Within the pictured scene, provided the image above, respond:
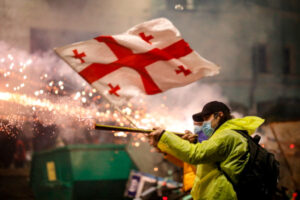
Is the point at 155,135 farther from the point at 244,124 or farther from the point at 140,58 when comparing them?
the point at 140,58

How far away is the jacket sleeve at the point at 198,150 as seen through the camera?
281 cm

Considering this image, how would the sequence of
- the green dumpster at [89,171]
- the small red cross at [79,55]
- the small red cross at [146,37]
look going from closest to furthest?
the small red cross at [79,55]
the small red cross at [146,37]
the green dumpster at [89,171]

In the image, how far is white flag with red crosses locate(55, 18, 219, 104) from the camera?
12.9 feet

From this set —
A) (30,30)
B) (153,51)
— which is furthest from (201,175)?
(30,30)

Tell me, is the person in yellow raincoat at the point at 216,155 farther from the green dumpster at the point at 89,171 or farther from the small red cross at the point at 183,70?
the green dumpster at the point at 89,171

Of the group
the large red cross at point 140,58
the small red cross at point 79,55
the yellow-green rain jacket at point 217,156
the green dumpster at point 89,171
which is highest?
the small red cross at point 79,55

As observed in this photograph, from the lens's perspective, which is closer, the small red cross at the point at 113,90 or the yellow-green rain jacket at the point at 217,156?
the yellow-green rain jacket at the point at 217,156

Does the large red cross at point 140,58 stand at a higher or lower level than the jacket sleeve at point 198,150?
higher

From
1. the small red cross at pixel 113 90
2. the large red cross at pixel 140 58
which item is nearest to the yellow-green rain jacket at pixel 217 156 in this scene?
the small red cross at pixel 113 90

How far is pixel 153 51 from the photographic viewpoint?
14.0 ft

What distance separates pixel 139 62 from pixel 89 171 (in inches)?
142

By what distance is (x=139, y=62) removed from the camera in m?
4.25

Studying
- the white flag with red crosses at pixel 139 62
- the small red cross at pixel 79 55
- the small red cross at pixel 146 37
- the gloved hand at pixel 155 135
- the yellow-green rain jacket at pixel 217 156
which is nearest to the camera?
the yellow-green rain jacket at pixel 217 156

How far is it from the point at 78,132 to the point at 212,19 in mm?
8076
